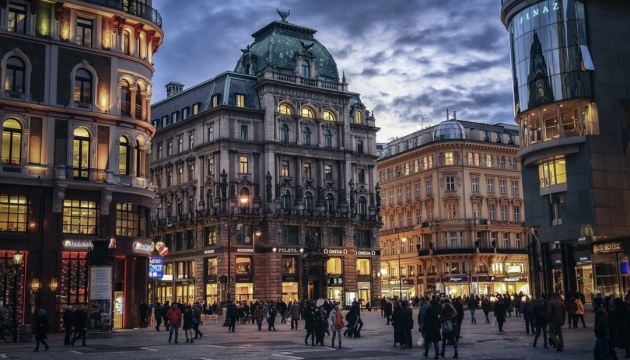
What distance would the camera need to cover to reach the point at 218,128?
83.3 m

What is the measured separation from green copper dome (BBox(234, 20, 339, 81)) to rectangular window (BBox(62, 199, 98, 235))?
44072mm

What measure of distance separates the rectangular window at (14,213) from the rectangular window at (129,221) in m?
6.00

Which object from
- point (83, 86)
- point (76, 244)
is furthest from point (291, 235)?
point (76, 244)

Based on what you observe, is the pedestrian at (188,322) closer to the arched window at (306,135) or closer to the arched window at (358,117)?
the arched window at (306,135)

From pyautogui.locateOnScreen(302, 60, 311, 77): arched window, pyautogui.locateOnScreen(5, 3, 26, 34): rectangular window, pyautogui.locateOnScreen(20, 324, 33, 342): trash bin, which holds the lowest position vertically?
pyautogui.locateOnScreen(20, 324, 33, 342): trash bin

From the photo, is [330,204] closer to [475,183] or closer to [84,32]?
[475,183]

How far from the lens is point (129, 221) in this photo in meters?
47.8

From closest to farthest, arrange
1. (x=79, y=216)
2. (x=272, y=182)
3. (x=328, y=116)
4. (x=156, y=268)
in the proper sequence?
(x=79, y=216), (x=156, y=268), (x=272, y=182), (x=328, y=116)

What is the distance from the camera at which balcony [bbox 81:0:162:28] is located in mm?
46938

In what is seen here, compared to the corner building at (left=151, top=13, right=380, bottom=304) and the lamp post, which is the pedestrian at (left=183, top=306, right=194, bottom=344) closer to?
the lamp post

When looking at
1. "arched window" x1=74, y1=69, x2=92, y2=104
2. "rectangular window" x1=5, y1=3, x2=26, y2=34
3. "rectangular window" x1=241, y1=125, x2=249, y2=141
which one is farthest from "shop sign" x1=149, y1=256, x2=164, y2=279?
"rectangular window" x1=241, y1=125, x2=249, y2=141

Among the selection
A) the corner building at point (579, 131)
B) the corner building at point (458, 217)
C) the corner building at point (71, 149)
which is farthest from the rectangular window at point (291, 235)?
the corner building at point (71, 149)

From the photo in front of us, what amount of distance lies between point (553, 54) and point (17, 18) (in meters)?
38.1

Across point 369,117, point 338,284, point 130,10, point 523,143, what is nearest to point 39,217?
point 130,10
